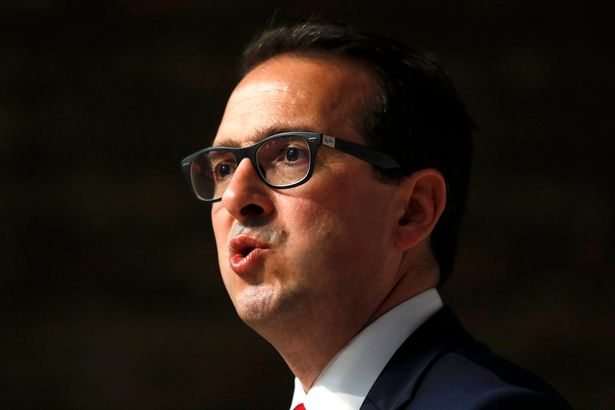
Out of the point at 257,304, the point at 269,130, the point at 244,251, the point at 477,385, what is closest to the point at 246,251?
the point at 244,251

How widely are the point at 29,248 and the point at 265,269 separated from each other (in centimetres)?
217

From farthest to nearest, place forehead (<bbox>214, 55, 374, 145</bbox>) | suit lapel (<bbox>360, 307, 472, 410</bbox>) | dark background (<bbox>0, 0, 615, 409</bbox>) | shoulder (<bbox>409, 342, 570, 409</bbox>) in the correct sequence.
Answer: dark background (<bbox>0, 0, 615, 409</bbox>) → forehead (<bbox>214, 55, 374, 145</bbox>) → suit lapel (<bbox>360, 307, 472, 410</bbox>) → shoulder (<bbox>409, 342, 570, 409</bbox>)

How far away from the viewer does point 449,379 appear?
1851 millimetres

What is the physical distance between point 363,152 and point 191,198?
2.07m

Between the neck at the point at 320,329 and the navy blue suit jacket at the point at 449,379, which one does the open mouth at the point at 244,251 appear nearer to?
the neck at the point at 320,329

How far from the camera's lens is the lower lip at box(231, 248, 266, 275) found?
192 centimetres

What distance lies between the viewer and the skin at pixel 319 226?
191 cm

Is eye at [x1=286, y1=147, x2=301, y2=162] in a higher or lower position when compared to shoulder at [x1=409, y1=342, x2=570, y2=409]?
higher

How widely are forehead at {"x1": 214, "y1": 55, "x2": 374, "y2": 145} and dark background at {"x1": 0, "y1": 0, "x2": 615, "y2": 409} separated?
6.07 feet

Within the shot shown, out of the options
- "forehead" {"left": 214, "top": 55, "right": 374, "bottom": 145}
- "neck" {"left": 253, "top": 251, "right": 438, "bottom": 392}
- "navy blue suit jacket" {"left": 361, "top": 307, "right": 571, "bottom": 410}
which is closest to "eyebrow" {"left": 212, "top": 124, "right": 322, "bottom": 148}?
"forehead" {"left": 214, "top": 55, "right": 374, "bottom": 145}

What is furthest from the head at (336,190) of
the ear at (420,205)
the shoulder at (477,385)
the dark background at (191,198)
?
the dark background at (191,198)

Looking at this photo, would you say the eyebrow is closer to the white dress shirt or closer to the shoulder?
the white dress shirt

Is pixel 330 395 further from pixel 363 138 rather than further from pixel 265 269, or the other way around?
pixel 363 138

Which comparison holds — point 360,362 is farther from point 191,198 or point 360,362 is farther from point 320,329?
point 191,198
